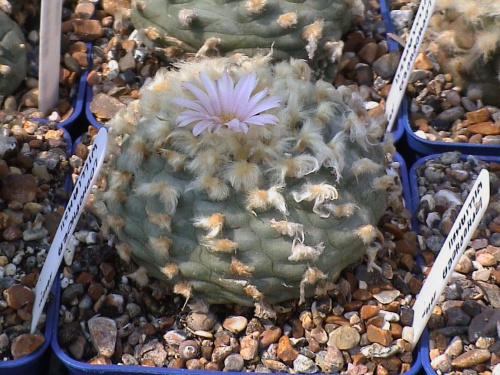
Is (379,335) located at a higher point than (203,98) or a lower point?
lower

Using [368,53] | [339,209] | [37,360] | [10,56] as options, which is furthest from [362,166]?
[10,56]

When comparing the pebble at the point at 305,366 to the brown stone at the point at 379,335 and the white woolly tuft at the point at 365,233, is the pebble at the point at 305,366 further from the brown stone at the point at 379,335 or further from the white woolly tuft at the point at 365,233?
the white woolly tuft at the point at 365,233

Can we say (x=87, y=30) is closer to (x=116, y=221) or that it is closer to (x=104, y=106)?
(x=104, y=106)

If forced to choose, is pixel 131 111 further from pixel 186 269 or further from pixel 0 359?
pixel 0 359

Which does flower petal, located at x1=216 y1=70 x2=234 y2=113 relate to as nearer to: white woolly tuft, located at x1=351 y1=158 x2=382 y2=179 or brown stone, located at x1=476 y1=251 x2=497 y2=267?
white woolly tuft, located at x1=351 y1=158 x2=382 y2=179

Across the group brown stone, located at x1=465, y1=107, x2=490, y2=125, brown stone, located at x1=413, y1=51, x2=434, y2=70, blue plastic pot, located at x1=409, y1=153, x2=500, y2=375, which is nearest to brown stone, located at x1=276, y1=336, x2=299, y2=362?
blue plastic pot, located at x1=409, y1=153, x2=500, y2=375

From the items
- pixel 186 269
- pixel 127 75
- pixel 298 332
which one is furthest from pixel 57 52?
pixel 298 332

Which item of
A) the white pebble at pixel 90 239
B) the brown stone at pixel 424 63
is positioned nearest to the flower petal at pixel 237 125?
the white pebble at pixel 90 239

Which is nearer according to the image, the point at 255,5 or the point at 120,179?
the point at 120,179
